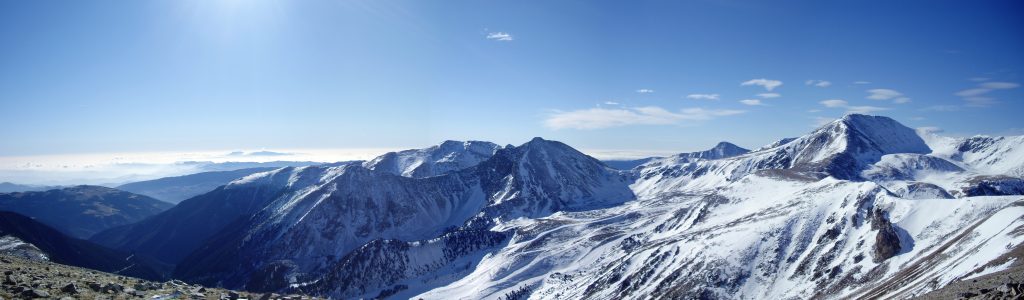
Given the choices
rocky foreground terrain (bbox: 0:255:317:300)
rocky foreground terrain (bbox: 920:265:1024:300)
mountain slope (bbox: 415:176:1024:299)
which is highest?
rocky foreground terrain (bbox: 0:255:317:300)

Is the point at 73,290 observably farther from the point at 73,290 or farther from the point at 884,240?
the point at 884,240

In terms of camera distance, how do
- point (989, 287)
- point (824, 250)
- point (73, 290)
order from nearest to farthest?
point (73, 290) < point (989, 287) < point (824, 250)

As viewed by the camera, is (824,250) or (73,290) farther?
(824,250)

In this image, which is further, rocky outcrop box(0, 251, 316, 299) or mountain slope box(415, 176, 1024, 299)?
mountain slope box(415, 176, 1024, 299)

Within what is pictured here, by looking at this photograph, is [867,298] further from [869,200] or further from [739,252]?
[869,200]

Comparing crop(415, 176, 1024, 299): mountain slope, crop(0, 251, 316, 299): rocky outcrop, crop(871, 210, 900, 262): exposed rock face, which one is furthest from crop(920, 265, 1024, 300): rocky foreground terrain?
crop(0, 251, 316, 299): rocky outcrop

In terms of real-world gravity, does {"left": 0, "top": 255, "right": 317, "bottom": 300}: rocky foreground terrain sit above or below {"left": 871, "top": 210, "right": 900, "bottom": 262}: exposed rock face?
A: above

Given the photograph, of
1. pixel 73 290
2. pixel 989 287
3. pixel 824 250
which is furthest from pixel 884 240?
pixel 73 290

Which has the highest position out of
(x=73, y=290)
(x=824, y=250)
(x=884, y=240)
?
(x=73, y=290)

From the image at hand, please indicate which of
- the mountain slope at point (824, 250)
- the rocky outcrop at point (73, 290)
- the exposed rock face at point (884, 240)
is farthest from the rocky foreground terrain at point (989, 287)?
the rocky outcrop at point (73, 290)

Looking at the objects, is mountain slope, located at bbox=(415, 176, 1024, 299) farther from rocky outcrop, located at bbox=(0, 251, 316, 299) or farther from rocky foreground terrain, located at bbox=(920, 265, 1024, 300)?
rocky outcrop, located at bbox=(0, 251, 316, 299)

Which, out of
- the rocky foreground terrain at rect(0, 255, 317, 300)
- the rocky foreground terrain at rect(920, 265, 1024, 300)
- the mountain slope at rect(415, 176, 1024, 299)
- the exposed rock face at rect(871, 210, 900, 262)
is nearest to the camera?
the rocky foreground terrain at rect(0, 255, 317, 300)

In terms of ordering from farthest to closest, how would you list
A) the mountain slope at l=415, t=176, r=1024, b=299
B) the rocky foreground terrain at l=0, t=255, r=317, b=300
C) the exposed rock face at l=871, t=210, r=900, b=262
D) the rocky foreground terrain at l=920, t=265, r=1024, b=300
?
the exposed rock face at l=871, t=210, r=900, b=262 → the mountain slope at l=415, t=176, r=1024, b=299 → the rocky foreground terrain at l=920, t=265, r=1024, b=300 → the rocky foreground terrain at l=0, t=255, r=317, b=300
